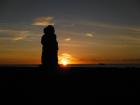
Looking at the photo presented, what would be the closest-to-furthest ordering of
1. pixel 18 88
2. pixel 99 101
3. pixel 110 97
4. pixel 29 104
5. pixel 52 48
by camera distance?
pixel 29 104
pixel 99 101
pixel 110 97
pixel 18 88
pixel 52 48

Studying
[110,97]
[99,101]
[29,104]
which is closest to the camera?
[29,104]

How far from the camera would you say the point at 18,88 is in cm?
2505

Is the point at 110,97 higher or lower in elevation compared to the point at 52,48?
lower

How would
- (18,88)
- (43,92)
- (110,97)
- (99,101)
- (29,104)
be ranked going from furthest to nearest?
(18,88) → (43,92) → (110,97) → (99,101) → (29,104)

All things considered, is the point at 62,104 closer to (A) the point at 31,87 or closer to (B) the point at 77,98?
(B) the point at 77,98

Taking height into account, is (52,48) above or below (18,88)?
above

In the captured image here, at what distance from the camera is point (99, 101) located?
19141 millimetres

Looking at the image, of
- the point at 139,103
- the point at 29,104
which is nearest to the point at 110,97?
the point at 139,103

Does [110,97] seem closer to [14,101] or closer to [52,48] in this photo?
[14,101]

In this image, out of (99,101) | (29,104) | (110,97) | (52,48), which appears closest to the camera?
(29,104)

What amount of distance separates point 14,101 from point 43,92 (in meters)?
4.00

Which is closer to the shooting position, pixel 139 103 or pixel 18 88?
pixel 139 103

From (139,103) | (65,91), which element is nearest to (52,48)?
(65,91)

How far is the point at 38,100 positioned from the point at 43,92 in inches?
129
